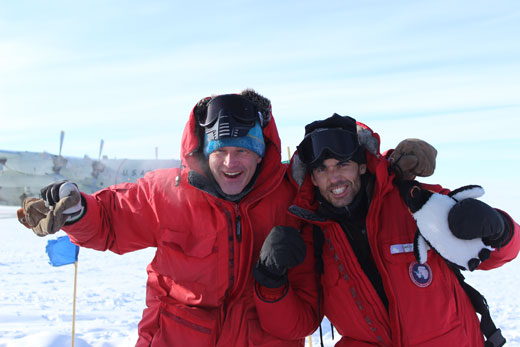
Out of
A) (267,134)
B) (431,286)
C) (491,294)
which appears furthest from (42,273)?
(491,294)

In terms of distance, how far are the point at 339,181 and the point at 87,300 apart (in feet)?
18.3

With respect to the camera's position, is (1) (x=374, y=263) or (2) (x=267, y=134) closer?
(1) (x=374, y=263)

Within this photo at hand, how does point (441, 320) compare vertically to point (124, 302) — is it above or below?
above

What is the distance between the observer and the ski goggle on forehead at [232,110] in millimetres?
2434

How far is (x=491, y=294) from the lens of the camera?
6.77 metres

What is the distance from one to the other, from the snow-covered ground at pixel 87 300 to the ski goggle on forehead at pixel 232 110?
309 cm

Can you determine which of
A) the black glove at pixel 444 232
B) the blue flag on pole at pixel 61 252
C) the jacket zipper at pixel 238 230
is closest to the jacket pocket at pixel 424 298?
the black glove at pixel 444 232

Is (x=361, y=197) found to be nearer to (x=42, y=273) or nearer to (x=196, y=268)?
(x=196, y=268)

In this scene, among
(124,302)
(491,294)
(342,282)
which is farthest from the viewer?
(491,294)

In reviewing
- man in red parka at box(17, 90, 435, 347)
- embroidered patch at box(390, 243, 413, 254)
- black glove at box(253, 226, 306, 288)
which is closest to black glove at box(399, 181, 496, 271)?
embroidered patch at box(390, 243, 413, 254)

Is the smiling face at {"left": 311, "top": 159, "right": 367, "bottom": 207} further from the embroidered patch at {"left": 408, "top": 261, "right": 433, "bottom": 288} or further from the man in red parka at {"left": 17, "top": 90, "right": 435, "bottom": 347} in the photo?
the embroidered patch at {"left": 408, "top": 261, "right": 433, "bottom": 288}

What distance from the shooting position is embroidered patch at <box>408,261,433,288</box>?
204cm

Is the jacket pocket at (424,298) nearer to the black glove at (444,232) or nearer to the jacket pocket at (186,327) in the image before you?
the black glove at (444,232)

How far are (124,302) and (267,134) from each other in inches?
194
